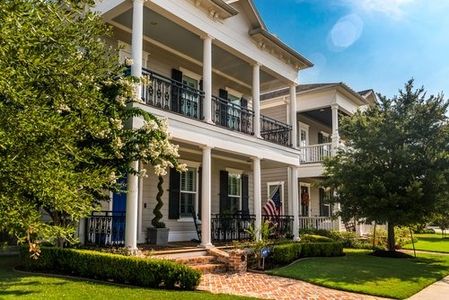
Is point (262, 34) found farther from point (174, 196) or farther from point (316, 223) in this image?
point (316, 223)

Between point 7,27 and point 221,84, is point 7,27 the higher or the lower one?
the lower one

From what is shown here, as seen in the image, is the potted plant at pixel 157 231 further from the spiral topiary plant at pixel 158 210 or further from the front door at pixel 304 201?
the front door at pixel 304 201

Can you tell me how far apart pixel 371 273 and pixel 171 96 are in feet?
25.3

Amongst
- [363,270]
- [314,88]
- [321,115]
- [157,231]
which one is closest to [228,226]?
[157,231]

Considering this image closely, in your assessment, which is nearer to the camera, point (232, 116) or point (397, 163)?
point (232, 116)

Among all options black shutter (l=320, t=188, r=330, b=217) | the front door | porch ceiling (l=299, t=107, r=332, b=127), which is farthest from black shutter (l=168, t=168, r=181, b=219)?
black shutter (l=320, t=188, r=330, b=217)

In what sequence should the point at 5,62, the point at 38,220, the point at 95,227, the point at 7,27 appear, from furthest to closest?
the point at 95,227 → the point at 38,220 → the point at 5,62 → the point at 7,27

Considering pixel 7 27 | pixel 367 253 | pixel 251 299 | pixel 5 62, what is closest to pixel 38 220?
pixel 5 62

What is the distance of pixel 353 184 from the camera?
1591 cm

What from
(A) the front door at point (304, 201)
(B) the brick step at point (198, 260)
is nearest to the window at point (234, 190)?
(B) the brick step at point (198, 260)

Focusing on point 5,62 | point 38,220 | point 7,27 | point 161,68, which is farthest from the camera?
point 161,68

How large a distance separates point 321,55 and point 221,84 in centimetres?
491

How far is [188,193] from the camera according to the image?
50.5ft

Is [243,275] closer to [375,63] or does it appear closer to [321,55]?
[375,63]
